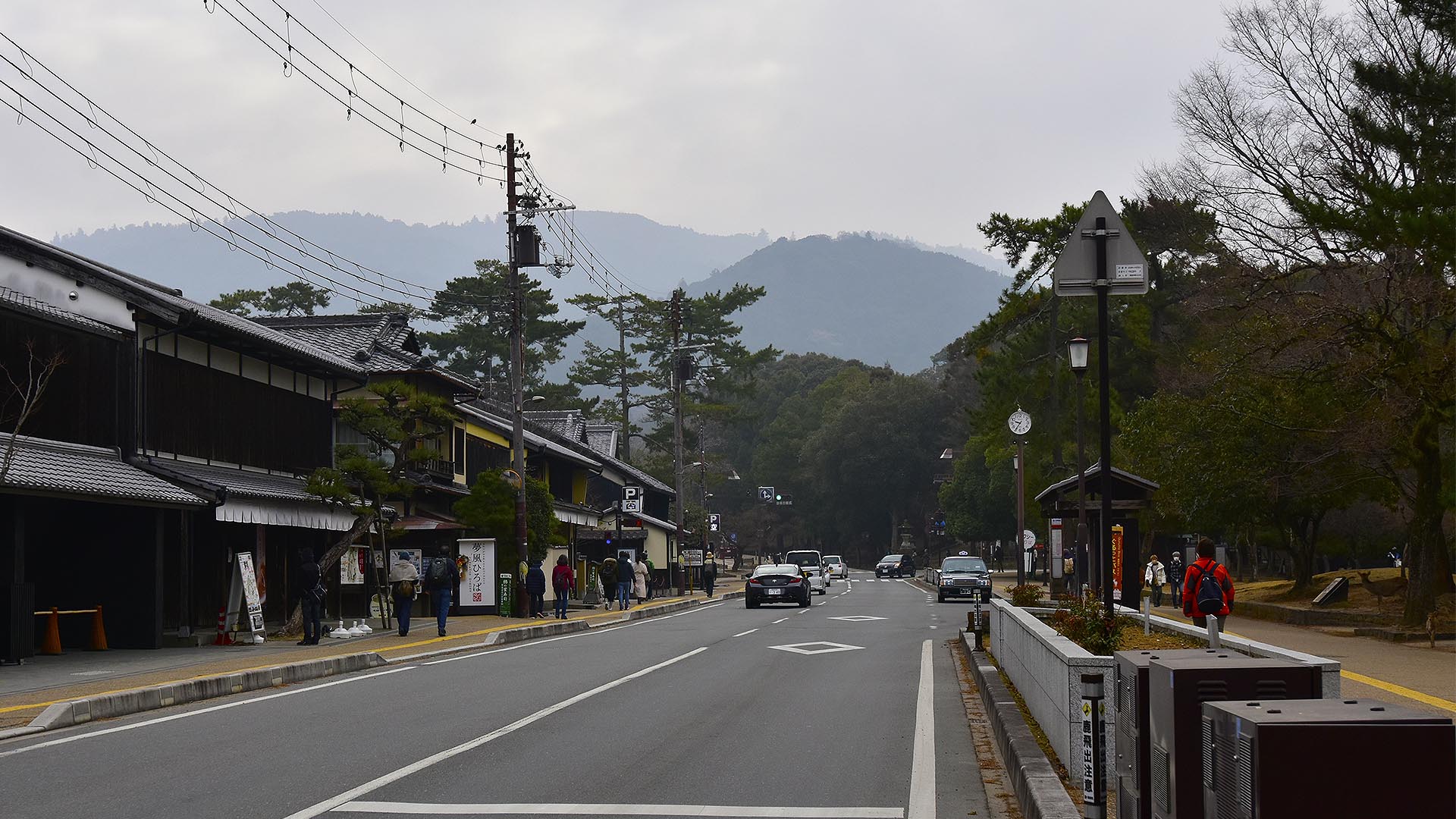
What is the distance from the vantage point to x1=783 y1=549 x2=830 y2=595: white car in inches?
2345

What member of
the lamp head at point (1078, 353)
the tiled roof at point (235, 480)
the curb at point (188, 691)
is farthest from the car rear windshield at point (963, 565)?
the curb at point (188, 691)

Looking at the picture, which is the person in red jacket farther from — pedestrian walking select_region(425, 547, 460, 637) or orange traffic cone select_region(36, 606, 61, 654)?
orange traffic cone select_region(36, 606, 61, 654)

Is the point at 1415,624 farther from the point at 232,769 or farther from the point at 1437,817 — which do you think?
the point at 1437,817

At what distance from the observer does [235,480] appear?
27.4 metres

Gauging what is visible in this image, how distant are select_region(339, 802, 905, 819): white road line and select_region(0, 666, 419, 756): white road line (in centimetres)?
462

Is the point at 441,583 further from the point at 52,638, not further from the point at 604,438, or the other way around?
the point at 604,438

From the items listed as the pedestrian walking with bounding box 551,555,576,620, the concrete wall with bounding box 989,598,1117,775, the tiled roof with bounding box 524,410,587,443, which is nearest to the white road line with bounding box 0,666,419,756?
the concrete wall with bounding box 989,598,1117,775

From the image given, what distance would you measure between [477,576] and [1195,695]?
108ft

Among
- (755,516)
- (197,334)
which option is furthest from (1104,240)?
(755,516)

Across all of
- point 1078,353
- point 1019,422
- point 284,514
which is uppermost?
point 1078,353

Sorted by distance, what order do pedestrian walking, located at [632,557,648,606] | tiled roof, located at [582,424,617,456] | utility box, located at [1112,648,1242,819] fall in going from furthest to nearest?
tiled roof, located at [582,424,617,456] < pedestrian walking, located at [632,557,648,606] < utility box, located at [1112,648,1242,819]

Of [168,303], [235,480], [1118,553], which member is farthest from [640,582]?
[168,303]

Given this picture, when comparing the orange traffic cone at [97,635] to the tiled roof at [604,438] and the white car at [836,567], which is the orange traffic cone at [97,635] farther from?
the white car at [836,567]

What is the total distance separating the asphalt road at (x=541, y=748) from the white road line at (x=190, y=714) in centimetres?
6
